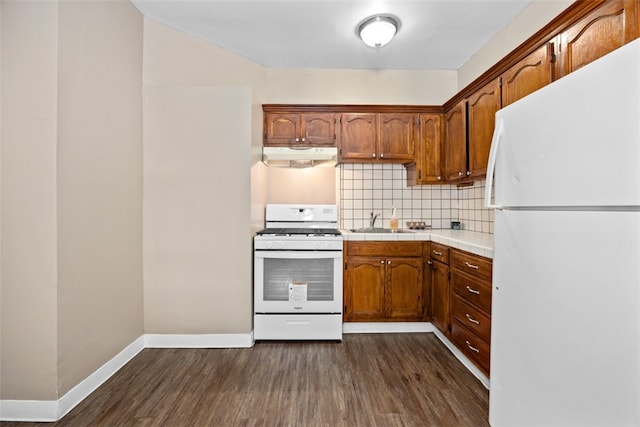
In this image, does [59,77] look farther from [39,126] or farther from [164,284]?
[164,284]

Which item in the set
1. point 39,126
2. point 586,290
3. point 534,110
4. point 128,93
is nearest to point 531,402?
point 586,290

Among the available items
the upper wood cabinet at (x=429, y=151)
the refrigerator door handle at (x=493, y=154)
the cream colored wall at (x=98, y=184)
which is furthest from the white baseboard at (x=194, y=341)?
the upper wood cabinet at (x=429, y=151)

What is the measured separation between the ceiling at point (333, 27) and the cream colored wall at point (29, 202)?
1.01 m

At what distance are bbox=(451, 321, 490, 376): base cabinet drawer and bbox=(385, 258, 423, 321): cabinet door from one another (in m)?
0.48

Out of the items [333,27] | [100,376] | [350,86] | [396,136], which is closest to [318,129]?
[350,86]

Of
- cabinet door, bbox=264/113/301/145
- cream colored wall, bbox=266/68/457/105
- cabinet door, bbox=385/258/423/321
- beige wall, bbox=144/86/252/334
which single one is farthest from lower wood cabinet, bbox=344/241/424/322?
cream colored wall, bbox=266/68/457/105

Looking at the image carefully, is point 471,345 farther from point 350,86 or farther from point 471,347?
point 350,86

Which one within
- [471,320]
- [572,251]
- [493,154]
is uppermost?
[493,154]

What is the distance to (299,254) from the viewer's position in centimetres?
281

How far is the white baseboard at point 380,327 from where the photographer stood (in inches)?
119

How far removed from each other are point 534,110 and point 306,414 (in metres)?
1.90

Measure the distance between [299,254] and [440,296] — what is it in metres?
1.28

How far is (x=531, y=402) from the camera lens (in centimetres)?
129

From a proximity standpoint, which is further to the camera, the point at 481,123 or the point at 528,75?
the point at 481,123
